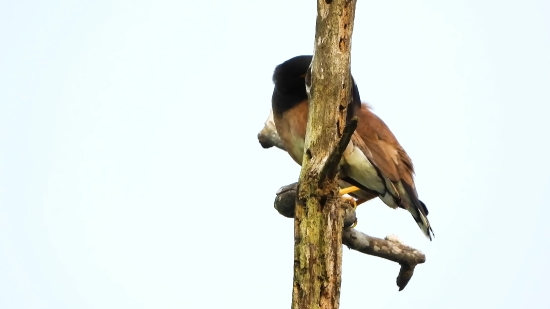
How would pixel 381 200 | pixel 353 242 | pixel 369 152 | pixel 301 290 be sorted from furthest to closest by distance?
1. pixel 381 200
2. pixel 369 152
3. pixel 353 242
4. pixel 301 290

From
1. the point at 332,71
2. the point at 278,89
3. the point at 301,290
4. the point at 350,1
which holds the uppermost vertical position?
the point at 278,89

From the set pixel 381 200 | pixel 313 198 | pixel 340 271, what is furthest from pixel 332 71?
pixel 381 200

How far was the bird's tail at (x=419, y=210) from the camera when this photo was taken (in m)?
6.78

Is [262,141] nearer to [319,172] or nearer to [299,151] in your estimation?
[299,151]

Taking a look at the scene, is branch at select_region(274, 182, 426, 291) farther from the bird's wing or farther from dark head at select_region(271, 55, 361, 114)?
dark head at select_region(271, 55, 361, 114)

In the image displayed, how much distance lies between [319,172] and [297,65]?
2.44 m

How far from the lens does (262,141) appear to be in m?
7.46

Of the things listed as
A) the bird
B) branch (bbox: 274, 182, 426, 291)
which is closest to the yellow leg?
the bird

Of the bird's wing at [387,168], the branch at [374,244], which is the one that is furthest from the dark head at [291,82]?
the branch at [374,244]

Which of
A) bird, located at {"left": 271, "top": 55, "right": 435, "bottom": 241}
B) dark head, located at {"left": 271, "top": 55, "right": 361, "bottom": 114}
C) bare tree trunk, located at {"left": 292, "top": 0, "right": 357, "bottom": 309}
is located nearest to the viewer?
bare tree trunk, located at {"left": 292, "top": 0, "right": 357, "bottom": 309}

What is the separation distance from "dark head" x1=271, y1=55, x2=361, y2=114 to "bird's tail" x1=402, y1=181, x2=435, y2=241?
1140mm

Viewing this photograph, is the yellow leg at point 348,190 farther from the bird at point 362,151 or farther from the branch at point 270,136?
the branch at point 270,136

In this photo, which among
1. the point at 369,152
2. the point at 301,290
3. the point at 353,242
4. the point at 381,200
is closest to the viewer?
the point at 301,290

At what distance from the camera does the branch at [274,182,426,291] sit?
544 centimetres
